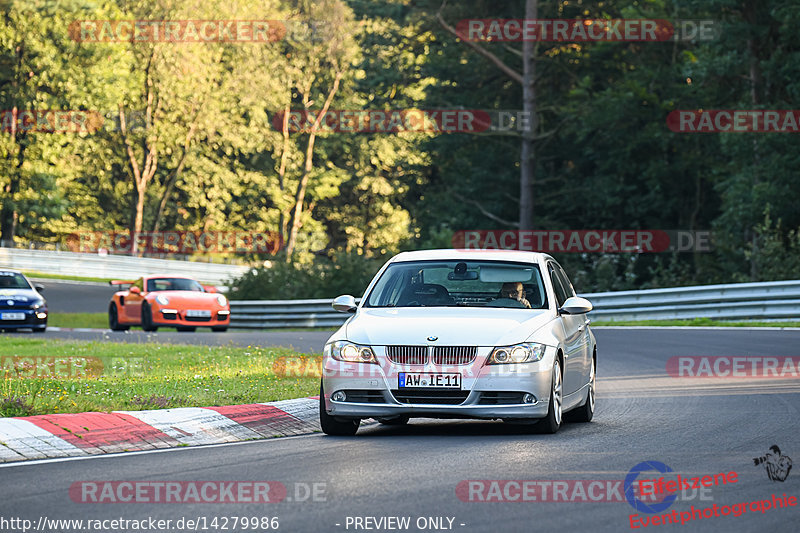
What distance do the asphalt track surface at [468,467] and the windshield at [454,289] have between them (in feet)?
3.65

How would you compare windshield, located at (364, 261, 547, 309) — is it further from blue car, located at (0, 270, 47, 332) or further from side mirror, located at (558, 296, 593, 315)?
blue car, located at (0, 270, 47, 332)

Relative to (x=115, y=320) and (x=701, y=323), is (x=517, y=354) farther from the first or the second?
(x=115, y=320)

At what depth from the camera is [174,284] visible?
3319cm

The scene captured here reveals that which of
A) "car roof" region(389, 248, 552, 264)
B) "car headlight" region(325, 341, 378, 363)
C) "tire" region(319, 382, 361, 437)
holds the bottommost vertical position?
"tire" region(319, 382, 361, 437)

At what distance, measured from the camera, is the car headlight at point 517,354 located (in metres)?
10.6

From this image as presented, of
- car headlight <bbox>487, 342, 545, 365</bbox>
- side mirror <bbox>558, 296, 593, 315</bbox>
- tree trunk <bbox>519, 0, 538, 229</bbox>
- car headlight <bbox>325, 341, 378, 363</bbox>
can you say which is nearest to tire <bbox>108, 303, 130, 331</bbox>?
tree trunk <bbox>519, 0, 538, 229</bbox>

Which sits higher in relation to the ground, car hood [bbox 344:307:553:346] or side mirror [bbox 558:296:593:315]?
side mirror [bbox 558:296:593:315]

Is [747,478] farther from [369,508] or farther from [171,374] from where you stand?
[171,374]

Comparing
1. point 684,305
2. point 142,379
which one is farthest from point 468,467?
point 684,305

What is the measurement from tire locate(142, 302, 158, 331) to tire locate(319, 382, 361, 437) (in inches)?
834

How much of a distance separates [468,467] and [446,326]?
210cm

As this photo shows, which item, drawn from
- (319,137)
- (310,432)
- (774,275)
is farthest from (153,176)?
(310,432)

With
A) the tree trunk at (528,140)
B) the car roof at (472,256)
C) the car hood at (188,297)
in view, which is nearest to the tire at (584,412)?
the car roof at (472,256)

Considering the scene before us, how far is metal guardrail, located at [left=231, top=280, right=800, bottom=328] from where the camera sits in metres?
27.7
